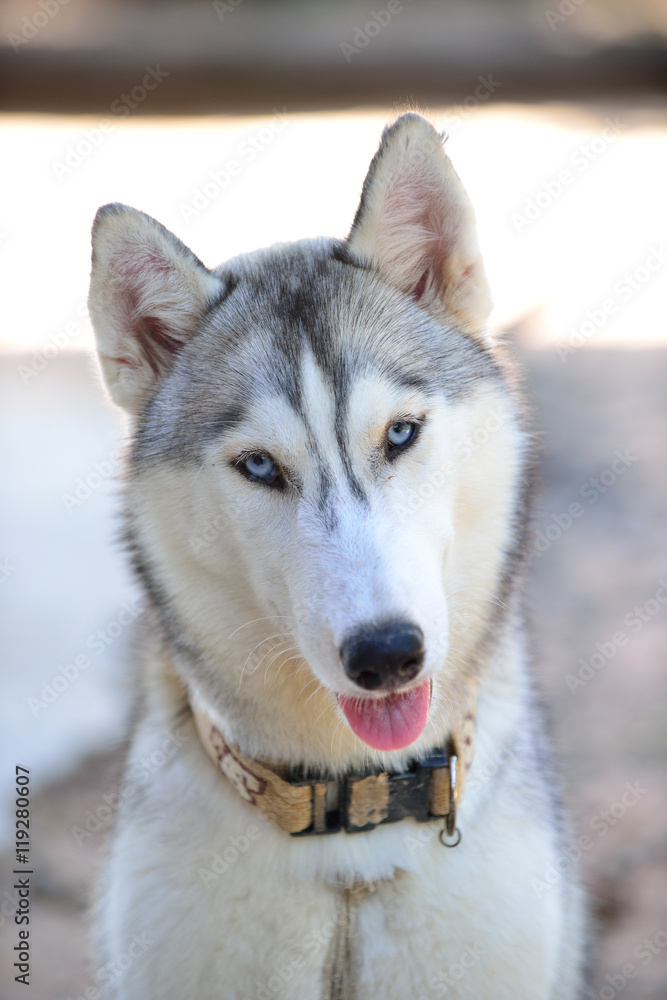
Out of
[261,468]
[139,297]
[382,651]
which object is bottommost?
[382,651]

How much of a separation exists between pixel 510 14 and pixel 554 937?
246 inches

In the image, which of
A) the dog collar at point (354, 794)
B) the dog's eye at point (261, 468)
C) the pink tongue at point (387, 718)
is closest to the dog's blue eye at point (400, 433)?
the dog's eye at point (261, 468)

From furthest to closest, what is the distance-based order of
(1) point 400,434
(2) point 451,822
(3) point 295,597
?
(2) point 451,822 < (1) point 400,434 < (3) point 295,597

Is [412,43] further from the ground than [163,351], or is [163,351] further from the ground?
[412,43]

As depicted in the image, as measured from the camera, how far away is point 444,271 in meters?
2.11

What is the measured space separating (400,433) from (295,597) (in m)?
0.45

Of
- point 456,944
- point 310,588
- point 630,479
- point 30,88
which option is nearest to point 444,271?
point 310,588

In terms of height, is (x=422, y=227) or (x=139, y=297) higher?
(x=422, y=227)

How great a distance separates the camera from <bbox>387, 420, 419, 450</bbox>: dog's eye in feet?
6.07

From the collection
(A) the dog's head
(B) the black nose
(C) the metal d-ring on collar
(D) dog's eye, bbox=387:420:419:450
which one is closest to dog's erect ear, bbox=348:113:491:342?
(A) the dog's head

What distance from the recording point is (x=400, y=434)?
6.10 ft

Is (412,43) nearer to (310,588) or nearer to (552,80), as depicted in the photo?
(552,80)

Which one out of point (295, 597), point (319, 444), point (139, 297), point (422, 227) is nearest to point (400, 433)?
point (319, 444)

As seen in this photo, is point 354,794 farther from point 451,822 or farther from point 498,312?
point 498,312
